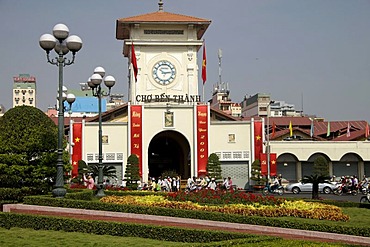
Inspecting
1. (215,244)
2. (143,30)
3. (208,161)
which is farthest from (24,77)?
(215,244)

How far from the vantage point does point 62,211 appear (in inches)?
567

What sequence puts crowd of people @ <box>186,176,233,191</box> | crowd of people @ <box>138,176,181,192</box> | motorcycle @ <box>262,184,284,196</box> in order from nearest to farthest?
crowd of people @ <box>186,176,233,191</box>
crowd of people @ <box>138,176,181,192</box>
motorcycle @ <box>262,184,284,196</box>

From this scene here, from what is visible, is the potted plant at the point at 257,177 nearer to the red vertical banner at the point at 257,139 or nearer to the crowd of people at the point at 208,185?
the red vertical banner at the point at 257,139

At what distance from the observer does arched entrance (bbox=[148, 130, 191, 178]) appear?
164 ft

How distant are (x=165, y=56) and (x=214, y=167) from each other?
11830 mm

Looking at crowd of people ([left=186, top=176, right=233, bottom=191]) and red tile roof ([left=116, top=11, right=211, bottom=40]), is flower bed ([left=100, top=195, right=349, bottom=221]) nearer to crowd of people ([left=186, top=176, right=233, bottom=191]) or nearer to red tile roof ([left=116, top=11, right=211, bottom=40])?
crowd of people ([left=186, top=176, right=233, bottom=191])

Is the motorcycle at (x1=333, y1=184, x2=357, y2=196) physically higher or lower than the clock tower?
lower

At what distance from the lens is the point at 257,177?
4381 cm

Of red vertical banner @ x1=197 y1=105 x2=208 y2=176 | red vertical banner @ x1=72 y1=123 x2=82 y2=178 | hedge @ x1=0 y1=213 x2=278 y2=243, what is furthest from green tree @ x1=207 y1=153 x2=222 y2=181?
hedge @ x1=0 y1=213 x2=278 y2=243

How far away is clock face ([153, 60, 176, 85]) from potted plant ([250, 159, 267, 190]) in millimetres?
11021

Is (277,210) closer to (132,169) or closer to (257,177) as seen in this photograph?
(132,169)

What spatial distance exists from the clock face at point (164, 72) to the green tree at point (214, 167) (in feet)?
31.0

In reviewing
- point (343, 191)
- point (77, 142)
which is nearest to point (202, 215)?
point (343, 191)

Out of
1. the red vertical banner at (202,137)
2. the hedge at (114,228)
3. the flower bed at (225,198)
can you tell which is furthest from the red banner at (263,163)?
the hedge at (114,228)
